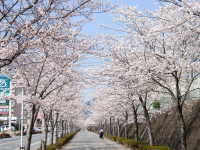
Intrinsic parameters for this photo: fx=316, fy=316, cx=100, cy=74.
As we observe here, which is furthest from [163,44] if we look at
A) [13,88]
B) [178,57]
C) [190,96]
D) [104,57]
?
[190,96]

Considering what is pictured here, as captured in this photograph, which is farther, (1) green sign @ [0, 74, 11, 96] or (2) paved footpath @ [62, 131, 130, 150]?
(2) paved footpath @ [62, 131, 130, 150]

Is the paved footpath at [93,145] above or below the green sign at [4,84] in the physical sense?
below

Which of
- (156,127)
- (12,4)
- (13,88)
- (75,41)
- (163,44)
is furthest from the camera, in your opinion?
(156,127)

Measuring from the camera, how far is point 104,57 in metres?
13.3

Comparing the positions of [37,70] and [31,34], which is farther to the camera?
[37,70]

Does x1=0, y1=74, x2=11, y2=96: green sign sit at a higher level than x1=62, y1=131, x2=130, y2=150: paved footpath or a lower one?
higher

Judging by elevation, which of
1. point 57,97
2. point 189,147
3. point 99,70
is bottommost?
point 189,147

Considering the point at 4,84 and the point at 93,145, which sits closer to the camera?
the point at 4,84

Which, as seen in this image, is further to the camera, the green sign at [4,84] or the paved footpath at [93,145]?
the paved footpath at [93,145]

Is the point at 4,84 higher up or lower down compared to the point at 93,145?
higher up

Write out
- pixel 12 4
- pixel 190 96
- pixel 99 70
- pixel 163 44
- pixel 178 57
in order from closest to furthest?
pixel 12 4 < pixel 178 57 < pixel 163 44 < pixel 99 70 < pixel 190 96

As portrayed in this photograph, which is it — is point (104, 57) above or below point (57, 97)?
above

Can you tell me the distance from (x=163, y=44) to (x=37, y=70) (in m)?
4.85

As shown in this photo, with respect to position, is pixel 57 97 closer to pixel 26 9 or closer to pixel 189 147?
pixel 189 147
